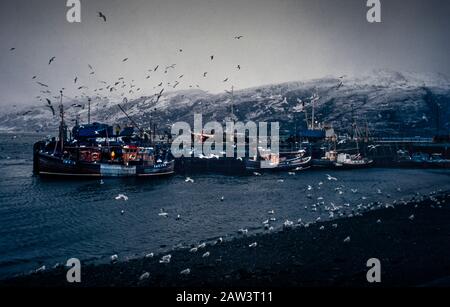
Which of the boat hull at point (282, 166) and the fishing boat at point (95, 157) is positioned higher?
the fishing boat at point (95, 157)

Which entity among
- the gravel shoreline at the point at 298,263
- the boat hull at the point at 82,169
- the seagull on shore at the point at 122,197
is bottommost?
the seagull on shore at the point at 122,197

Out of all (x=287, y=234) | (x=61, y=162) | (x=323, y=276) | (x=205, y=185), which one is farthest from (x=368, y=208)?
(x=61, y=162)

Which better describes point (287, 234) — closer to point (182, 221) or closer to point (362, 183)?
point (182, 221)

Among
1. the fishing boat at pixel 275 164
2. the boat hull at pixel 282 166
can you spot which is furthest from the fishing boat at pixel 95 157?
the fishing boat at pixel 275 164

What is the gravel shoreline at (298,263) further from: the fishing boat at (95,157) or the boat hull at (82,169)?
the fishing boat at (95,157)

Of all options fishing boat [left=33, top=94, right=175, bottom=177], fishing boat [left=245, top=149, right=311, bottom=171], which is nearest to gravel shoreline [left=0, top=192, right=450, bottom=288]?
fishing boat [left=33, top=94, right=175, bottom=177]

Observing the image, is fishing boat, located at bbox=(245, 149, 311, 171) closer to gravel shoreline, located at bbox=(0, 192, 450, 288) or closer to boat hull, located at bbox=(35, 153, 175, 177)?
boat hull, located at bbox=(35, 153, 175, 177)
